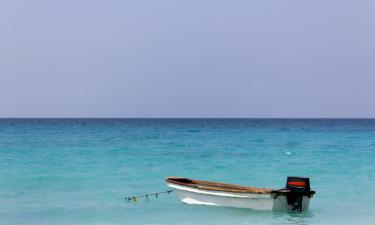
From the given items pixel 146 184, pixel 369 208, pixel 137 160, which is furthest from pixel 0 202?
pixel 137 160

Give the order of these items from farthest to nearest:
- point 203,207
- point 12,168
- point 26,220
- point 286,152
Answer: point 286,152
point 12,168
point 203,207
point 26,220

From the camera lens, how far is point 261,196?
18.1 meters

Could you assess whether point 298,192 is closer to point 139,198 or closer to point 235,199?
point 235,199

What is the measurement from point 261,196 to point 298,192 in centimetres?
108

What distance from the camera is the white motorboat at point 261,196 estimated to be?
18016 mm

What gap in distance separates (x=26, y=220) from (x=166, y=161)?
58.0ft

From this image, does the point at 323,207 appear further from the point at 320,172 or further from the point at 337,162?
the point at 337,162

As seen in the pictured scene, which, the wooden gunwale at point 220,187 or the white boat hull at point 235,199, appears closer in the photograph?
the white boat hull at point 235,199

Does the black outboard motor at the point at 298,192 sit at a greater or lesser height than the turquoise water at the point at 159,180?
greater

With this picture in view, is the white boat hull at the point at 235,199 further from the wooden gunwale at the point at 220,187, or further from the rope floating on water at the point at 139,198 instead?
the rope floating on water at the point at 139,198

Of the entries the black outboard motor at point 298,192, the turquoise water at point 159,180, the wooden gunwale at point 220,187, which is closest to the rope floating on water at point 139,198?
the turquoise water at point 159,180

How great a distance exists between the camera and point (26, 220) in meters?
17.5

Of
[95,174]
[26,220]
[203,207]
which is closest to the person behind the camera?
[26,220]

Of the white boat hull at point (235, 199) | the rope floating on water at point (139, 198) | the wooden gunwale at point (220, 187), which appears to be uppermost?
the wooden gunwale at point (220, 187)
